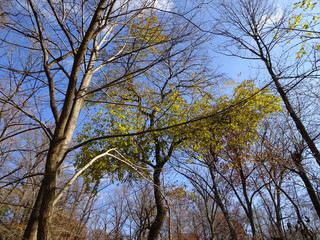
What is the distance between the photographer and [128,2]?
2.09 metres

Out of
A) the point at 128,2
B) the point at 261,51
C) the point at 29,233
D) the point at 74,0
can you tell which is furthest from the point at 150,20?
the point at 261,51

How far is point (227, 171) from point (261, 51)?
7141 mm

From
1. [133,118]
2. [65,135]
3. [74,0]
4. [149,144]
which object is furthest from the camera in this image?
[149,144]

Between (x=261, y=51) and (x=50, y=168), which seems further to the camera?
(x=261, y=51)

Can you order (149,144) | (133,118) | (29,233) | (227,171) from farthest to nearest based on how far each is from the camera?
1. (227,171)
2. (149,144)
3. (133,118)
4. (29,233)

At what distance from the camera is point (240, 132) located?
357 inches

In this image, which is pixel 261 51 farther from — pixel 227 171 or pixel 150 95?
pixel 227 171

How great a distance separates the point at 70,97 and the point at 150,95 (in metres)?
1.72

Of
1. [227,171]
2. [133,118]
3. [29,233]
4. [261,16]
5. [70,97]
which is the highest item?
[261,16]

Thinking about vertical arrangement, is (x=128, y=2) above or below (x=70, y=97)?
above

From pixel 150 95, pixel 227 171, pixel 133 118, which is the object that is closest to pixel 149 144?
pixel 133 118

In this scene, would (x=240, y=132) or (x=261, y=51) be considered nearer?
(x=261, y=51)

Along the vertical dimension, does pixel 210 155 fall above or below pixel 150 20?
above

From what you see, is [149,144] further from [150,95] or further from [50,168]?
[50,168]
